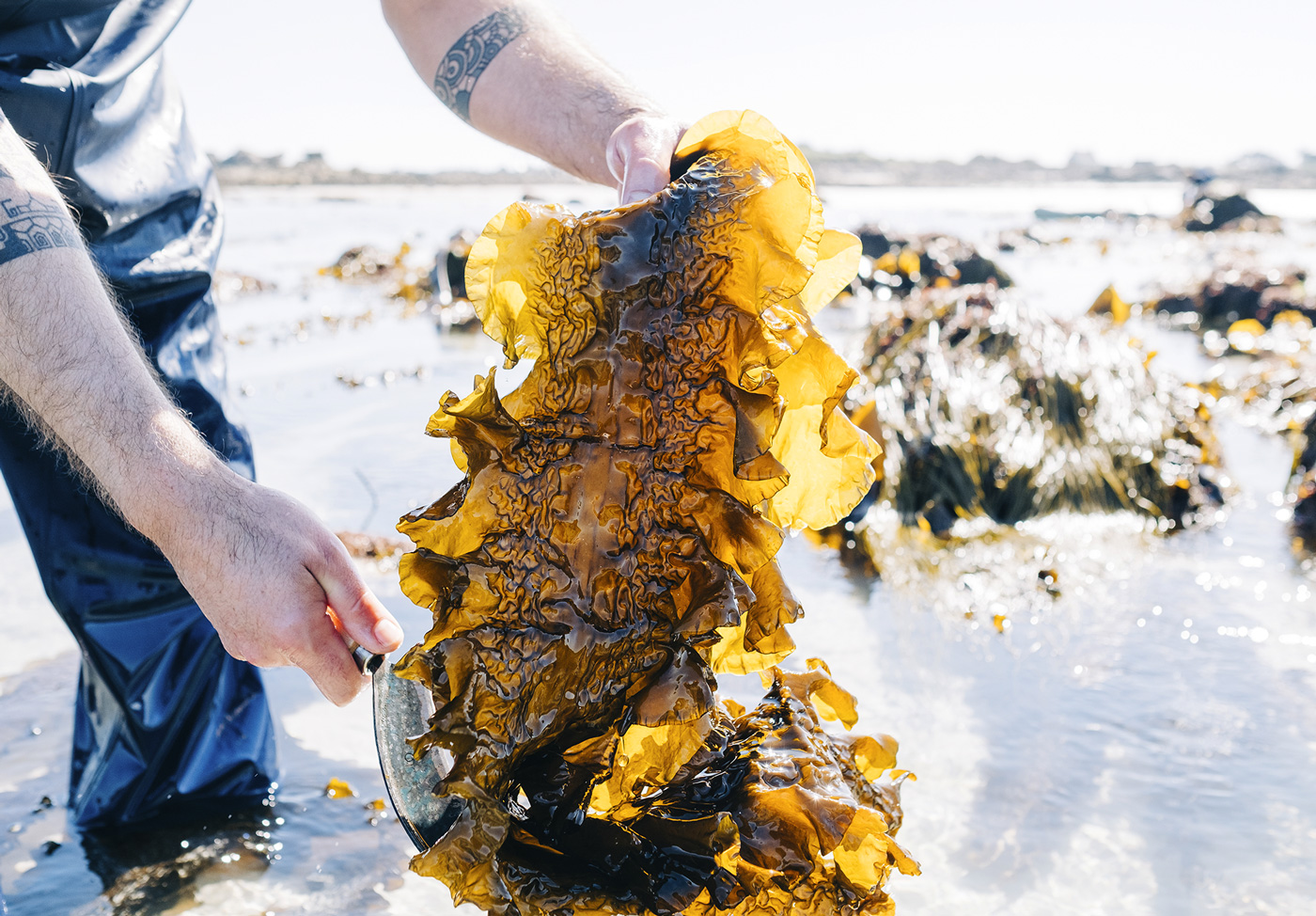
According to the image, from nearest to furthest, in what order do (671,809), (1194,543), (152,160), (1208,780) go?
(671,809), (152,160), (1208,780), (1194,543)

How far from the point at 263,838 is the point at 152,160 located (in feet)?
5.50

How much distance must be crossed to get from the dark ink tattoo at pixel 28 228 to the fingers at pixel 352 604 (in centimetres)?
69

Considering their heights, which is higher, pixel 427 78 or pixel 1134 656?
pixel 427 78

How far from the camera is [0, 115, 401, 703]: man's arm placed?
1353mm

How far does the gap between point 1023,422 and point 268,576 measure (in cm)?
410

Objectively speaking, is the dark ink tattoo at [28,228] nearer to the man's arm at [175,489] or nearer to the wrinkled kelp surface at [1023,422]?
the man's arm at [175,489]

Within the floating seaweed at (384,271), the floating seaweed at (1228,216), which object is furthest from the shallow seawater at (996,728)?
the floating seaweed at (1228,216)

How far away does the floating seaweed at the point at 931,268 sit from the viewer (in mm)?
9641

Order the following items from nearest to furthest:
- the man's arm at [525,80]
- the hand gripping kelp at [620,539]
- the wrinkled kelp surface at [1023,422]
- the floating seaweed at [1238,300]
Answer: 1. the hand gripping kelp at [620,539]
2. the man's arm at [525,80]
3. the wrinkled kelp surface at [1023,422]
4. the floating seaweed at [1238,300]

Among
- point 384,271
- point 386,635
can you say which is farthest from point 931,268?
point 386,635

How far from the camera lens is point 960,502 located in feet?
14.0

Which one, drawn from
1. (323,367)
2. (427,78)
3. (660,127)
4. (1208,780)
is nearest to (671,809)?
(660,127)

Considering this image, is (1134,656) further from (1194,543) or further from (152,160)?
(152,160)

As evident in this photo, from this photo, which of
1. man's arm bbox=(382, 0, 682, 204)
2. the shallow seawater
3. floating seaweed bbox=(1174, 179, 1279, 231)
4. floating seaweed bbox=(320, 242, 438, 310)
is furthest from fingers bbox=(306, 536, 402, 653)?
floating seaweed bbox=(1174, 179, 1279, 231)
